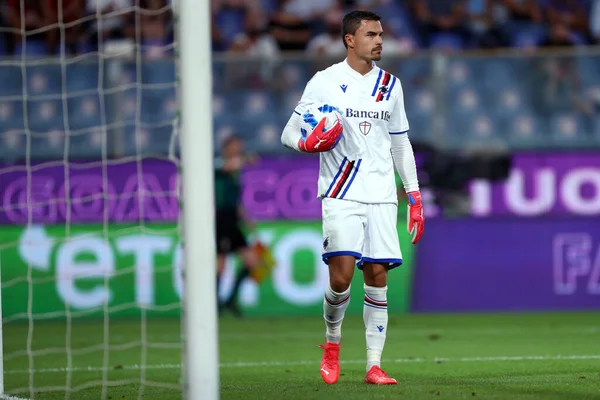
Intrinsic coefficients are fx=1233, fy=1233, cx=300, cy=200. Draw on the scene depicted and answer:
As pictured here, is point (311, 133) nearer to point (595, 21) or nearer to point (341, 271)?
point (341, 271)

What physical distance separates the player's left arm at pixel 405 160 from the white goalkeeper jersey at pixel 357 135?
0.09 m

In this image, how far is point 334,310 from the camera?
26.1 ft

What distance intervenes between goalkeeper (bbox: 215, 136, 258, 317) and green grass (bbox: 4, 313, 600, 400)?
2.19 feet

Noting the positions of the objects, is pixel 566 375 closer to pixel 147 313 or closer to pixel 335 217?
pixel 335 217

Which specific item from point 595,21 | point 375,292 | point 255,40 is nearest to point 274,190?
point 255,40

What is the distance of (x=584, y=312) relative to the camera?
1492 cm

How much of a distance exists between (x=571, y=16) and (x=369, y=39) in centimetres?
1080

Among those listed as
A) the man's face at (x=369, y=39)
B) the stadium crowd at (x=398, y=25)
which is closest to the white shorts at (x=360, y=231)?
the man's face at (x=369, y=39)

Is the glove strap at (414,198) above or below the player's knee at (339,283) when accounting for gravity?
above

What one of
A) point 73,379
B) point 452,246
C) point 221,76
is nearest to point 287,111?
point 221,76

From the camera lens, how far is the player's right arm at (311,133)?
24.6 feet

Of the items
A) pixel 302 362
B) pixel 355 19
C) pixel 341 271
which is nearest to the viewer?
pixel 341 271

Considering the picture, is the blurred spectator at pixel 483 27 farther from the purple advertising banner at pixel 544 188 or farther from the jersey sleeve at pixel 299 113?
the jersey sleeve at pixel 299 113

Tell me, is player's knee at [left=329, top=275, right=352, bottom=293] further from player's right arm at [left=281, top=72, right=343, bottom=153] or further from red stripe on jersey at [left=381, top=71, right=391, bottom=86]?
red stripe on jersey at [left=381, top=71, right=391, bottom=86]
